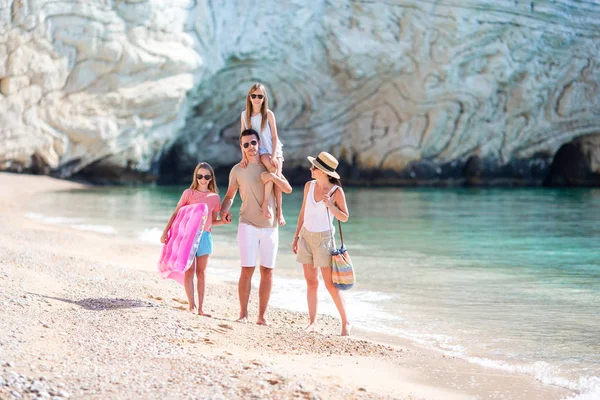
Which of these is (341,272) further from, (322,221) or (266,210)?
(266,210)

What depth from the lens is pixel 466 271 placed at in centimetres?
788

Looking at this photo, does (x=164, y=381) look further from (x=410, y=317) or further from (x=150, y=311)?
(x=410, y=317)

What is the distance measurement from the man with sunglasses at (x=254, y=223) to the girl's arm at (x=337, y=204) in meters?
0.30

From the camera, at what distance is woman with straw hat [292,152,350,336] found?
4723 mm

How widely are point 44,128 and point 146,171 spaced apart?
12.8ft

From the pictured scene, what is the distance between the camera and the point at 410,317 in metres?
5.60

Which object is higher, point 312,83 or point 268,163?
point 312,83

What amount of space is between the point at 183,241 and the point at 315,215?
88 centimetres

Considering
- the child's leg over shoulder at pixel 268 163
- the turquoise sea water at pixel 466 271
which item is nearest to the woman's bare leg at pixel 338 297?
the turquoise sea water at pixel 466 271

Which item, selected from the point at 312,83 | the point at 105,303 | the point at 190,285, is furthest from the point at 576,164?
the point at 105,303

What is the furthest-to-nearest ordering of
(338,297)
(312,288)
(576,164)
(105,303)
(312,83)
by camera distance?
(576,164), (312,83), (312,288), (338,297), (105,303)

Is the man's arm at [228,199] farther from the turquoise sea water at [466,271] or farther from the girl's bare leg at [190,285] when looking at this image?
the turquoise sea water at [466,271]

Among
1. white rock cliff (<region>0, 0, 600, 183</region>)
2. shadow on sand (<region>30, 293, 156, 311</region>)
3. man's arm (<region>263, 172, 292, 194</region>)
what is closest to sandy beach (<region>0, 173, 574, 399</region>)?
shadow on sand (<region>30, 293, 156, 311</region>)

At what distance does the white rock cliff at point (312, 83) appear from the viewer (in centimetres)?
1836
